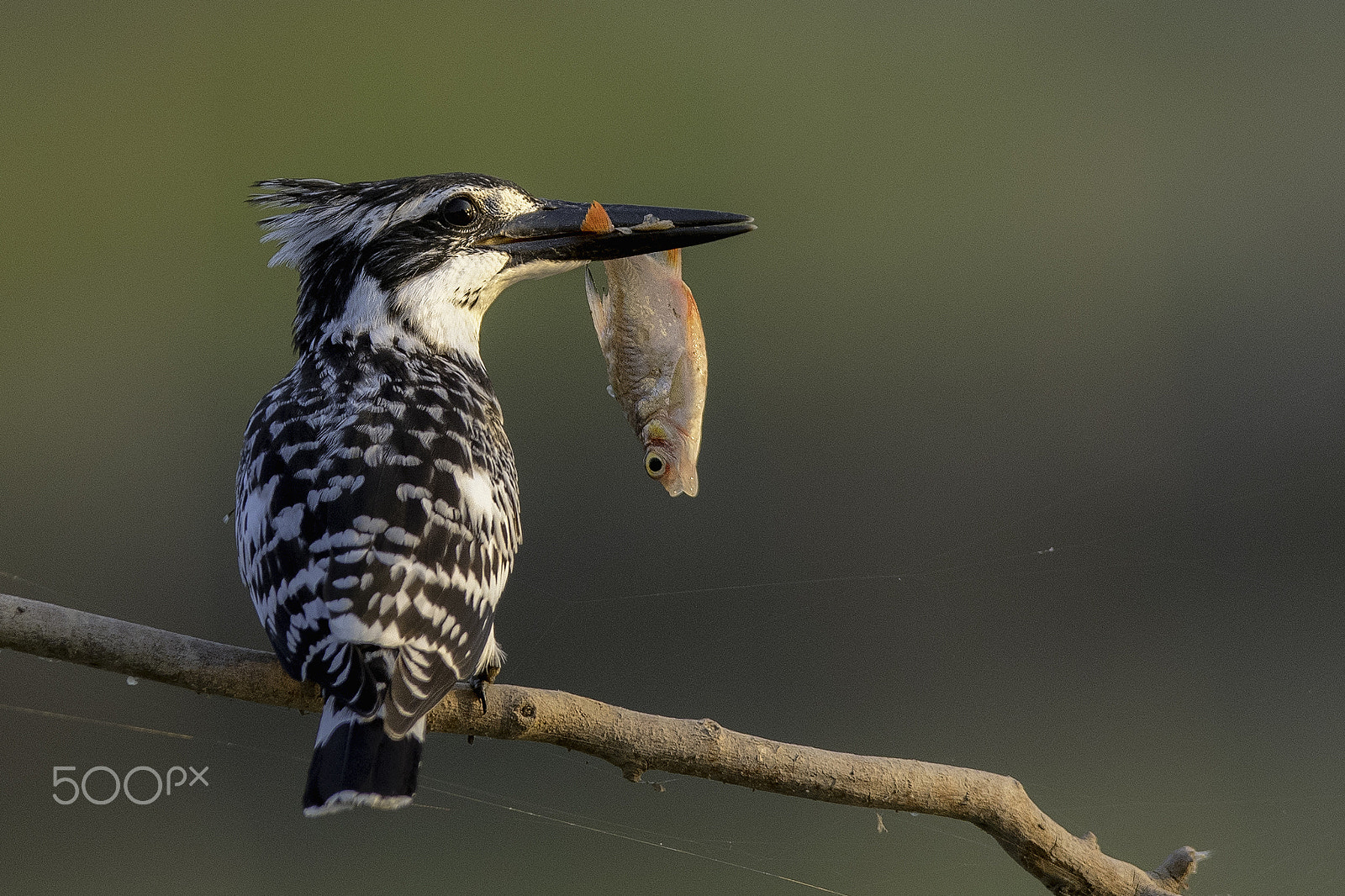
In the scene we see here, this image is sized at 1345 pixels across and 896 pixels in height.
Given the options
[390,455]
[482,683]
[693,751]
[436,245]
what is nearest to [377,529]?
[390,455]

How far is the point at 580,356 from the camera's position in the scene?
480cm

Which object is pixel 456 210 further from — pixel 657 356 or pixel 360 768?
pixel 360 768

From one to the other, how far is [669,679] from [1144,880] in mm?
2415

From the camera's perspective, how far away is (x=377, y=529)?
1506 mm

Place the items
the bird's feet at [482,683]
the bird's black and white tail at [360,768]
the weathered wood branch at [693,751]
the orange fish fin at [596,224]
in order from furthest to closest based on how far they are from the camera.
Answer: the orange fish fin at [596,224]
the bird's feet at [482,683]
the weathered wood branch at [693,751]
the bird's black and white tail at [360,768]

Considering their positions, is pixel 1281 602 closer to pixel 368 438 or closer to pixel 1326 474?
pixel 1326 474

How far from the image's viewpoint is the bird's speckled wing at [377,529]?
1405 millimetres

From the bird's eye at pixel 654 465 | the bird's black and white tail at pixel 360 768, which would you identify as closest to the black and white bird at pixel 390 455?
the bird's black and white tail at pixel 360 768

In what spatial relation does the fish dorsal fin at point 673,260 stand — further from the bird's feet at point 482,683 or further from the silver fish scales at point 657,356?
the bird's feet at point 482,683

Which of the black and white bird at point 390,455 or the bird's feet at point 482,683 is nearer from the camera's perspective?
the black and white bird at point 390,455

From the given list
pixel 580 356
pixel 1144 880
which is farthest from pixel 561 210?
pixel 580 356

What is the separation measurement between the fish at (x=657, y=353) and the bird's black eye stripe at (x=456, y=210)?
21 cm

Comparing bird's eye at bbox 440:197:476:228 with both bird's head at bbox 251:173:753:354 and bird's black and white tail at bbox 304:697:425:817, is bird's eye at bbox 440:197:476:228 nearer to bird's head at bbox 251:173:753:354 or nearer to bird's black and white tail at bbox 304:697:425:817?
bird's head at bbox 251:173:753:354

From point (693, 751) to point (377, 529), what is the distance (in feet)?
1.76
